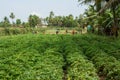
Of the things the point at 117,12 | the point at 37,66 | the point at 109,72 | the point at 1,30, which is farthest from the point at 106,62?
the point at 1,30

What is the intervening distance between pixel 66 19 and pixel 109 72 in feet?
223

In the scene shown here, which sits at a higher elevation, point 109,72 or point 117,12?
point 117,12

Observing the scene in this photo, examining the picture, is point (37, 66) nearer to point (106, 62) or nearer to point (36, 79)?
point (36, 79)

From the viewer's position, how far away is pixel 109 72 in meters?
11.0

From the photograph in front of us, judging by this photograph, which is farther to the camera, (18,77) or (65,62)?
(65,62)

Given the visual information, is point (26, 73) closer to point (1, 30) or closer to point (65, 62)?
point (65, 62)

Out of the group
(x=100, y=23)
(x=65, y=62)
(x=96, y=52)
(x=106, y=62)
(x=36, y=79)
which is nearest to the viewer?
(x=36, y=79)

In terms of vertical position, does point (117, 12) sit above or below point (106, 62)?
above

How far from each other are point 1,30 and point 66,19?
38.2 meters

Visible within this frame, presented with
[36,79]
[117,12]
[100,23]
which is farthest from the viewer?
[100,23]

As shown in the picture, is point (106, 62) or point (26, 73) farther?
point (106, 62)

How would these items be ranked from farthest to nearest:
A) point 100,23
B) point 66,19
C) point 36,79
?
1. point 66,19
2. point 100,23
3. point 36,79

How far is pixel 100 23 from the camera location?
2978 centimetres

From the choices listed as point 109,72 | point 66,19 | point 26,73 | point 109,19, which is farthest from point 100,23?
point 66,19
